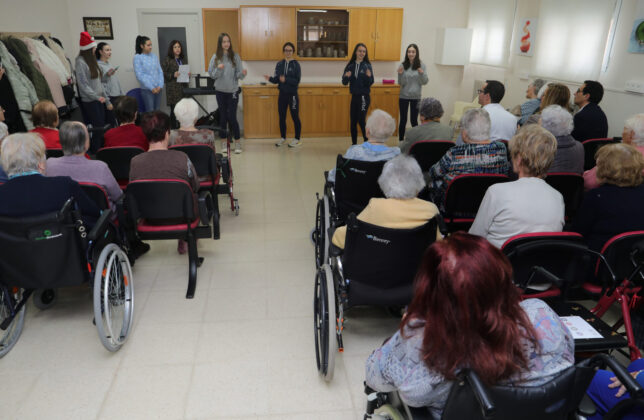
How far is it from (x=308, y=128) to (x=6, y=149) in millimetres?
6148

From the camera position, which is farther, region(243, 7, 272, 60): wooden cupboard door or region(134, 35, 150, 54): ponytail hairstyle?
region(243, 7, 272, 60): wooden cupboard door

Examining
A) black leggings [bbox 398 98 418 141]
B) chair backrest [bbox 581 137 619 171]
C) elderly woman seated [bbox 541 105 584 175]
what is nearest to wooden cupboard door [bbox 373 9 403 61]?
black leggings [bbox 398 98 418 141]

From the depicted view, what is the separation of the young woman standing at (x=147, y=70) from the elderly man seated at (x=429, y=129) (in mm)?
4482

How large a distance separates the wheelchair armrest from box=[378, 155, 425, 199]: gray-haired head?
5.14ft

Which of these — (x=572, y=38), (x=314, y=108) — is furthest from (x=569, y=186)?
(x=314, y=108)

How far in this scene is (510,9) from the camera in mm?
7371

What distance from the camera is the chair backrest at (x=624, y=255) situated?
213 cm

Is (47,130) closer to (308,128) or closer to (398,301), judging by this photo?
(398,301)

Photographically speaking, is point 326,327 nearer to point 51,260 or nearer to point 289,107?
point 51,260

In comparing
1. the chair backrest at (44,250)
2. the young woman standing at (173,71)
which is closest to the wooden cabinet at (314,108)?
the young woman standing at (173,71)

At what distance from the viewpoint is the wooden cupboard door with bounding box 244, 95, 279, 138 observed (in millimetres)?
7953

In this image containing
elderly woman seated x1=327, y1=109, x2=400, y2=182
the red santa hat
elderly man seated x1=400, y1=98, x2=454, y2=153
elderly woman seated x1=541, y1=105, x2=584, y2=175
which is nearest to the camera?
elderly woman seated x1=327, y1=109, x2=400, y2=182

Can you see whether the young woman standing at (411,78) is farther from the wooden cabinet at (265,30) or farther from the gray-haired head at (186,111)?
the gray-haired head at (186,111)

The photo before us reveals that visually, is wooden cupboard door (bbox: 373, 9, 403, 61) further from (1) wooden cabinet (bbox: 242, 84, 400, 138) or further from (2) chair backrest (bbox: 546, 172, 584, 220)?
(2) chair backrest (bbox: 546, 172, 584, 220)
